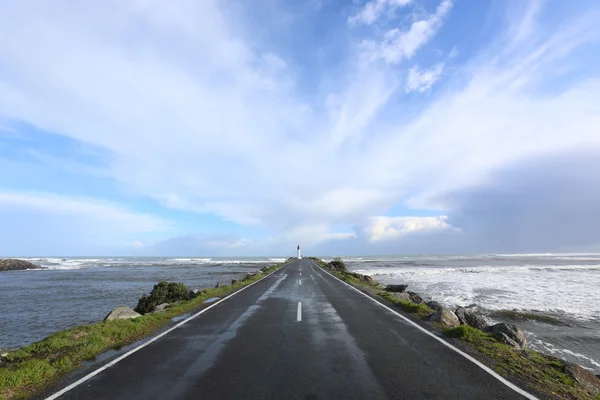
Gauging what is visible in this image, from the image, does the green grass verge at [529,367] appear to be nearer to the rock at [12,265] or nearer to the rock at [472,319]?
the rock at [472,319]

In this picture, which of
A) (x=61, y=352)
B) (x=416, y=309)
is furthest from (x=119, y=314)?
(x=416, y=309)

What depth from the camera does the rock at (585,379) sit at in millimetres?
6289

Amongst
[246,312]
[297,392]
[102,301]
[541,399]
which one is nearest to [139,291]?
[102,301]

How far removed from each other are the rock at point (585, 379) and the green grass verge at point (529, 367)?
0.12 m

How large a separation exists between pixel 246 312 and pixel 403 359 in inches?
293

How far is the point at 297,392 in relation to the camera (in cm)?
525

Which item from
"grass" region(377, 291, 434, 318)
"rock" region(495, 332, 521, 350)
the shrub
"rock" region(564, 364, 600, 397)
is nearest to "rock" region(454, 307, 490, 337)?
"grass" region(377, 291, 434, 318)

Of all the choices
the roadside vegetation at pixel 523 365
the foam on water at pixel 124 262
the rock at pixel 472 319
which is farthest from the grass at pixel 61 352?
the foam on water at pixel 124 262

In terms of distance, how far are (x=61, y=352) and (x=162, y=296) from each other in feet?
39.0

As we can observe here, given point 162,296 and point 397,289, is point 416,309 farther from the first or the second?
point 162,296

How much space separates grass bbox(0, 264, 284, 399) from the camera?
19.8 ft

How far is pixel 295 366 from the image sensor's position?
21.6 feet

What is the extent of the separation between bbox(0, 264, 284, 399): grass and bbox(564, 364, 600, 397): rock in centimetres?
964

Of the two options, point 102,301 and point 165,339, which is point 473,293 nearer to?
point 165,339
